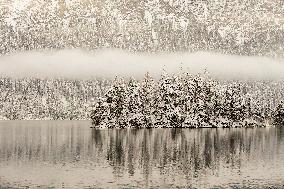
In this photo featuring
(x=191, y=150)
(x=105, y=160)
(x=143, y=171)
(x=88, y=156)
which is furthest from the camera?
(x=191, y=150)

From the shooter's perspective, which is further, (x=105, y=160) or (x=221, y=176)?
(x=105, y=160)

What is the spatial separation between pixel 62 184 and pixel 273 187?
29.2m

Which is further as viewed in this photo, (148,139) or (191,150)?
(148,139)

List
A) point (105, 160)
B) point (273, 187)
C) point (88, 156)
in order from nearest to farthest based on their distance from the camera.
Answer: point (273, 187)
point (105, 160)
point (88, 156)

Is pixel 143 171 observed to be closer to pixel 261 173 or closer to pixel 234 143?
pixel 261 173

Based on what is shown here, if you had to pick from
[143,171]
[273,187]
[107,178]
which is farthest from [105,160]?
[273,187]

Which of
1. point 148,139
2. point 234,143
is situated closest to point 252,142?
point 234,143

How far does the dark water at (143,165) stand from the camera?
75.9 metres

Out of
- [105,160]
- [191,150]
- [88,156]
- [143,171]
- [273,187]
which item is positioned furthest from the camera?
[191,150]

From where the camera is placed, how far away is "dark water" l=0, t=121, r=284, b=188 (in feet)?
249

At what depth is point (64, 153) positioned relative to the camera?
374 feet

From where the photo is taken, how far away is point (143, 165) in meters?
93.7

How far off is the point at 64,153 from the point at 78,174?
1271 inches

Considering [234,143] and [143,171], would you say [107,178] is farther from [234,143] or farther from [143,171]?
[234,143]
